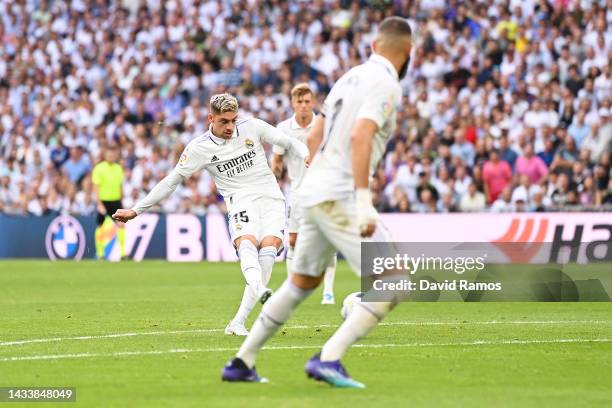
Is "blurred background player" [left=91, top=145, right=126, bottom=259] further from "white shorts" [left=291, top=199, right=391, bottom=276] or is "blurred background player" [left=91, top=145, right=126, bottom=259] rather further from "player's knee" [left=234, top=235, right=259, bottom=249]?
→ "white shorts" [left=291, top=199, right=391, bottom=276]

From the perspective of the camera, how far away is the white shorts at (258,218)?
13.6m

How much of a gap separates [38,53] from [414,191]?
13.5 metres

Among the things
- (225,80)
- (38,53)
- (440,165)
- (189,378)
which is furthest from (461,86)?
(189,378)

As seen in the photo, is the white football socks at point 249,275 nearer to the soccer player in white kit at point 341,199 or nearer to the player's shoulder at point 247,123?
the player's shoulder at point 247,123

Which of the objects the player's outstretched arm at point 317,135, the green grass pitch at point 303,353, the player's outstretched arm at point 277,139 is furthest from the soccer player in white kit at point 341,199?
the player's outstretched arm at point 277,139

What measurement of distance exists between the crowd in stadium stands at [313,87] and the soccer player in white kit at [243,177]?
1362 centimetres

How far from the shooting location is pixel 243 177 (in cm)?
1376

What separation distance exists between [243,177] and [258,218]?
464mm

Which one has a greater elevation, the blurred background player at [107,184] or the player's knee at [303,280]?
the player's knee at [303,280]

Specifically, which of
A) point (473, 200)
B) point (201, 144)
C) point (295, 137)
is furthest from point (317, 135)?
point (473, 200)

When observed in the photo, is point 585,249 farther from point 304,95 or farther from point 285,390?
point 285,390

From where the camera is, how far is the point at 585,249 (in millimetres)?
25281

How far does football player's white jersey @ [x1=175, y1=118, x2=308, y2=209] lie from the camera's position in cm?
1354

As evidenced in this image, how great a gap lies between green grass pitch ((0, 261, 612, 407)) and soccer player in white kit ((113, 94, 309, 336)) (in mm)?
864
